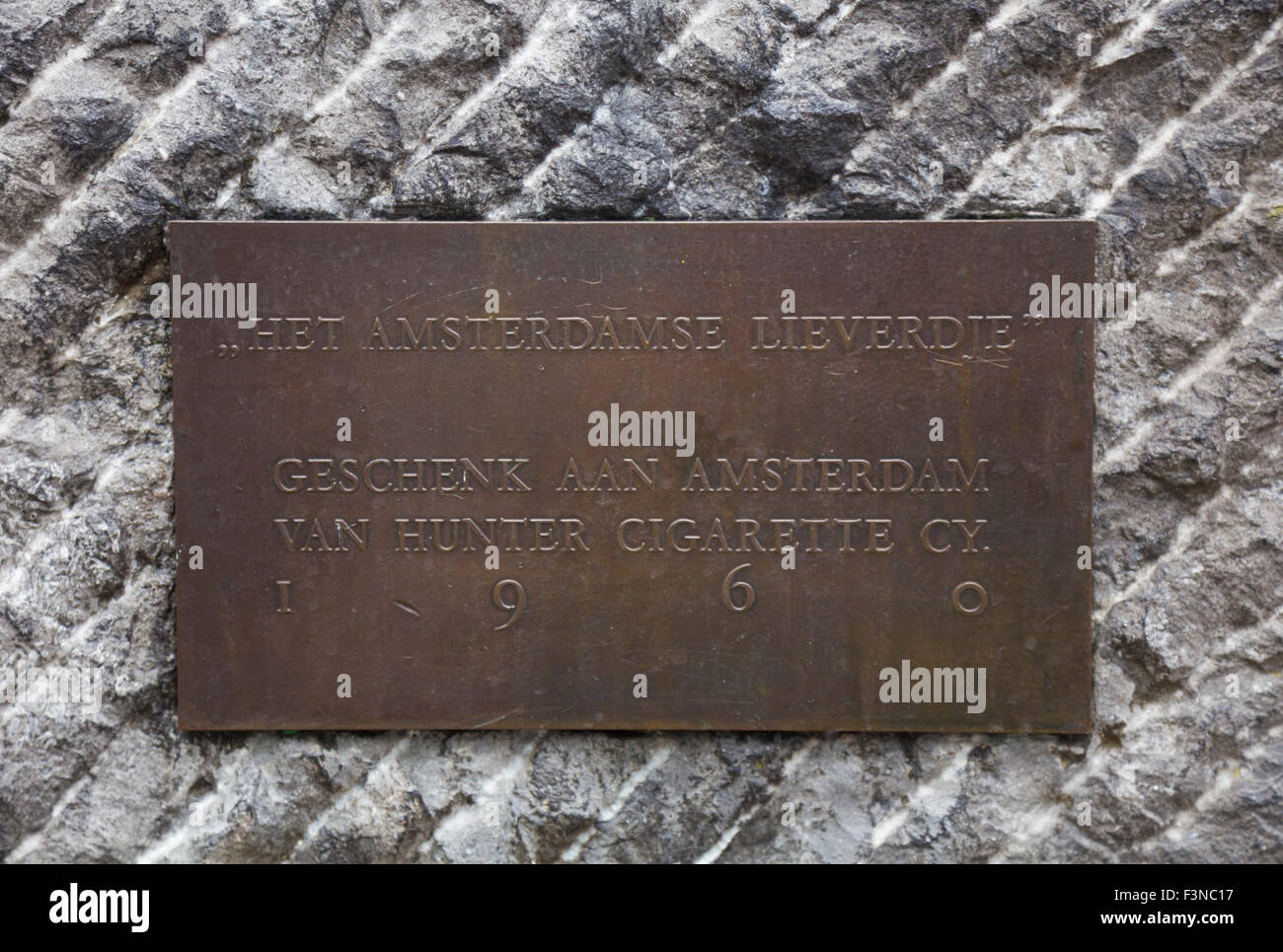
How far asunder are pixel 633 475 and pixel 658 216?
72cm

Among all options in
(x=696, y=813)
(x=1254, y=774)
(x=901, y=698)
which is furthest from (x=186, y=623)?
(x=1254, y=774)

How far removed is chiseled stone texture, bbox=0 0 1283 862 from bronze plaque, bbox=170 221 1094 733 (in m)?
0.13

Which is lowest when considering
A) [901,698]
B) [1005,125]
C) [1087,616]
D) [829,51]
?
[901,698]

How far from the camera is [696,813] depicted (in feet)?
9.08

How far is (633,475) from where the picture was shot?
8.91ft

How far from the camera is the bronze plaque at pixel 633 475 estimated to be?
2686mm

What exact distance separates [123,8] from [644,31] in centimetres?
144

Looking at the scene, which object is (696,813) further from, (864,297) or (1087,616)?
(864,297)

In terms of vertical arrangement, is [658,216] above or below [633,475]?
above

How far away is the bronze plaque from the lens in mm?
2686

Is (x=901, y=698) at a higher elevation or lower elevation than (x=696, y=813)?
higher

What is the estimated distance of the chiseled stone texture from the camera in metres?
2.72

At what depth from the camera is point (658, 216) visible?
2.75m

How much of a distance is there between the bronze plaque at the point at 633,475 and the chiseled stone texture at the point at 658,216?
0.13 m
